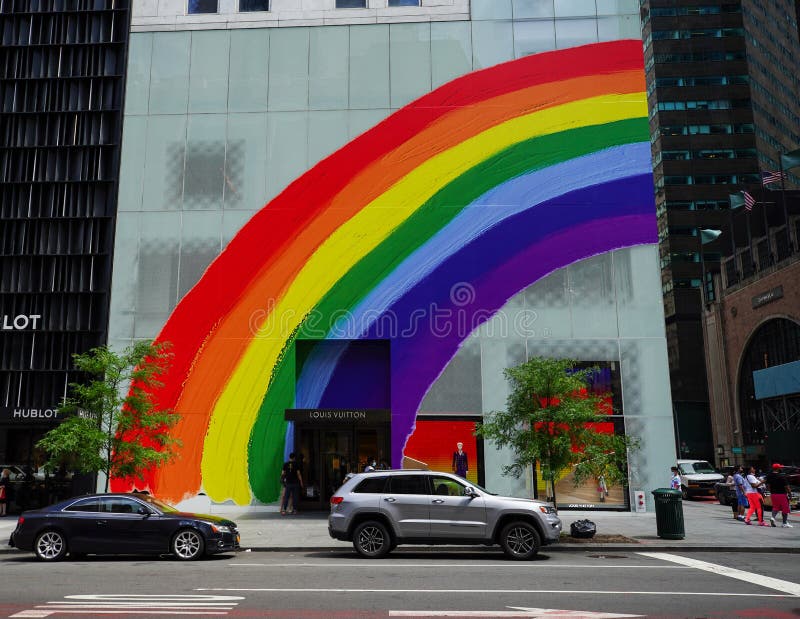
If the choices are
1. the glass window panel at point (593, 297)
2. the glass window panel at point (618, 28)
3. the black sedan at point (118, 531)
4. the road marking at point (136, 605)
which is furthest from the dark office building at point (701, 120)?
the road marking at point (136, 605)

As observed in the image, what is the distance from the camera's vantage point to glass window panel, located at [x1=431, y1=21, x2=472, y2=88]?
2539cm

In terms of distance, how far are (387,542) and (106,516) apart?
5628 mm

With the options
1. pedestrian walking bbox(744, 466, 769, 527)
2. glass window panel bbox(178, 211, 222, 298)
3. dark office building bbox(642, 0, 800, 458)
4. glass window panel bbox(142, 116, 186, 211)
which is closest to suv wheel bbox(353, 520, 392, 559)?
pedestrian walking bbox(744, 466, 769, 527)

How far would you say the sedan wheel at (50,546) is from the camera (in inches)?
540

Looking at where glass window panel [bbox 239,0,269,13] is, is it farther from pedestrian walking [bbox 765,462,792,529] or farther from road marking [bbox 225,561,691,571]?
pedestrian walking [bbox 765,462,792,529]

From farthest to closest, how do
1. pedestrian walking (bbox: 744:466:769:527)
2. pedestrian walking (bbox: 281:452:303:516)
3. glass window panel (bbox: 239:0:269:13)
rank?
glass window panel (bbox: 239:0:269:13)
pedestrian walking (bbox: 281:452:303:516)
pedestrian walking (bbox: 744:466:769:527)

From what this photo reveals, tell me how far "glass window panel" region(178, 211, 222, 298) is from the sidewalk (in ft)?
26.3

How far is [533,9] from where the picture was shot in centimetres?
2588

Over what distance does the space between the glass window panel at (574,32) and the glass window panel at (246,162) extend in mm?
11381

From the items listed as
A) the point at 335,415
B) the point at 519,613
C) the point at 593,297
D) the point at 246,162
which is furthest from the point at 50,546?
the point at 593,297

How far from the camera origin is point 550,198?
24.2 meters

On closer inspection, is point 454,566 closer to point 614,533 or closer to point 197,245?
point 614,533

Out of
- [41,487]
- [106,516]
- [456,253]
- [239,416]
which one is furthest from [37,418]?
[456,253]

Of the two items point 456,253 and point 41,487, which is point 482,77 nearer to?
point 456,253
